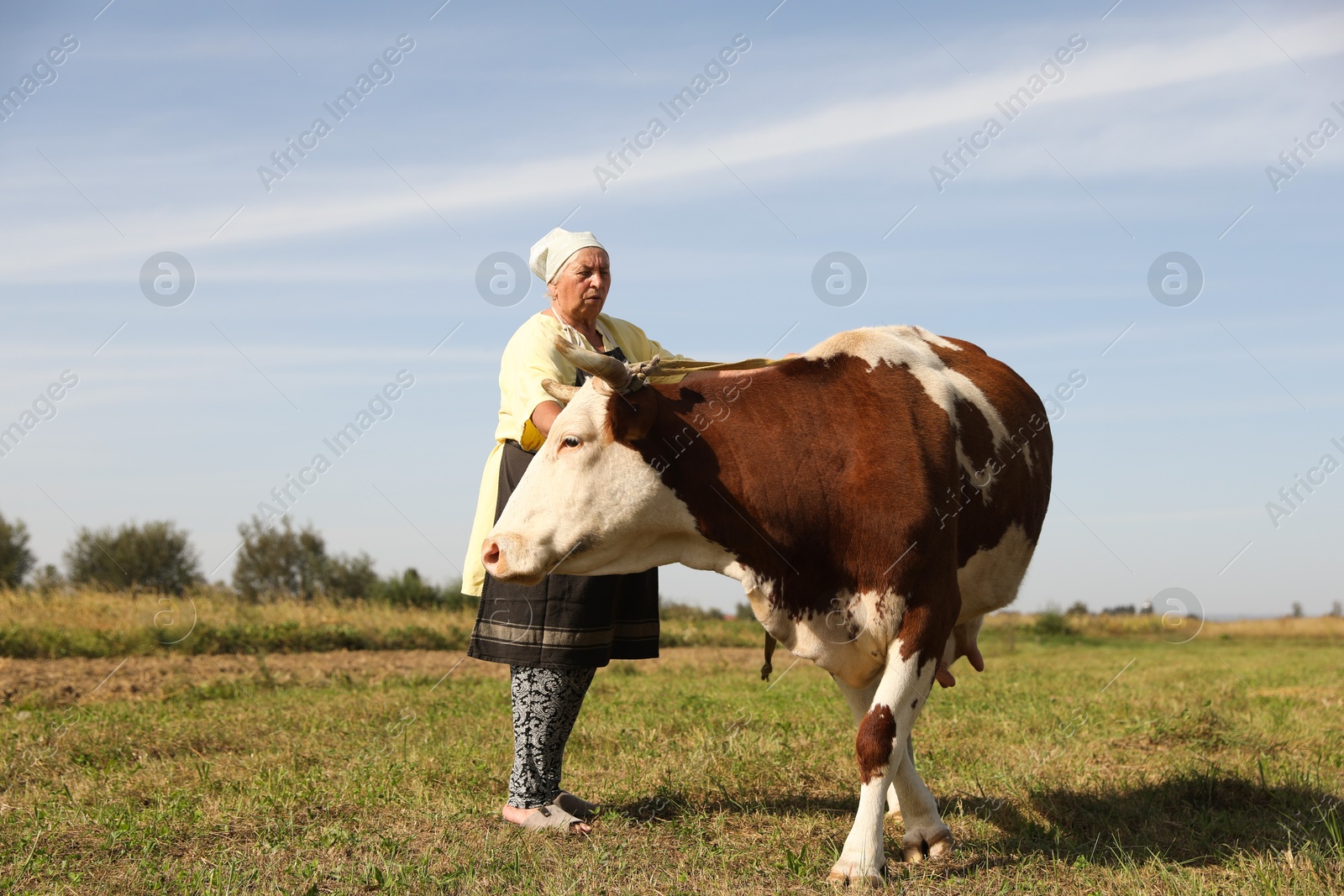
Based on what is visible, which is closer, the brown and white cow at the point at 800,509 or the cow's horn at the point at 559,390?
the brown and white cow at the point at 800,509

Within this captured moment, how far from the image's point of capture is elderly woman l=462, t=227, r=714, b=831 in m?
4.95

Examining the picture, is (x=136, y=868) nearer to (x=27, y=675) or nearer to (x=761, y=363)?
(x=761, y=363)

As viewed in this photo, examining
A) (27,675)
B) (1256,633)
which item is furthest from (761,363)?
(1256,633)

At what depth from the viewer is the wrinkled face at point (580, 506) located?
4.20 metres

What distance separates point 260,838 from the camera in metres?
4.67

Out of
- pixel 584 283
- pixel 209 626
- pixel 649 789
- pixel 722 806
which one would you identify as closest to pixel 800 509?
pixel 584 283

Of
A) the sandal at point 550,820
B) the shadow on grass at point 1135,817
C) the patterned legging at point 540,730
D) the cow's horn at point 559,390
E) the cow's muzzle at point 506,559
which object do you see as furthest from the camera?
the patterned legging at point 540,730

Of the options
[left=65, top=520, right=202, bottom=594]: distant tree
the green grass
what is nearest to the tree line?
[left=65, top=520, right=202, bottom=594]: distant tree

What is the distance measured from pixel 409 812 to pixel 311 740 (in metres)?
2.26

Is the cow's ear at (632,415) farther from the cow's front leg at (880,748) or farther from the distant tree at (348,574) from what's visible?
the distant tree at (348,574)

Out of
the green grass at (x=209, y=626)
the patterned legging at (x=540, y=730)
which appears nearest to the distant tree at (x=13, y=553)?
the green grass at (x=209, y=626)

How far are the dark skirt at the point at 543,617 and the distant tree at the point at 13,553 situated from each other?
100 ft

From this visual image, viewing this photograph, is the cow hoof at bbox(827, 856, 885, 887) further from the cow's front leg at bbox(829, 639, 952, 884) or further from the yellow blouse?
the yellow blouse

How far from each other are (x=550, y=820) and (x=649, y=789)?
0.79 m
